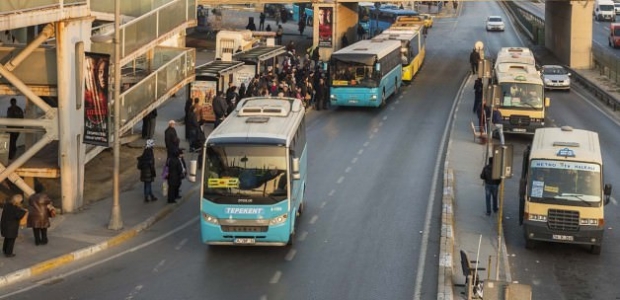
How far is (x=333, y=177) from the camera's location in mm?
30031

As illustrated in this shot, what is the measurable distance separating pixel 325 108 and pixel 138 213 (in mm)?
21110

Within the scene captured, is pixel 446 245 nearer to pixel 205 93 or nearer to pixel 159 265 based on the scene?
pixel 159 265

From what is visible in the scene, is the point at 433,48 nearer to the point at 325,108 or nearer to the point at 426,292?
the point at 325,108

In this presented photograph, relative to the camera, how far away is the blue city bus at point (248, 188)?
68.2ft

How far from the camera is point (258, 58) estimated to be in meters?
43.2

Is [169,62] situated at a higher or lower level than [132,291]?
higher

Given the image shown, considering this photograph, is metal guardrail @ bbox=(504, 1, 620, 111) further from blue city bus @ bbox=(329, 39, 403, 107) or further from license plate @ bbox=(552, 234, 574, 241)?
license plate @ bbox=(552, 234, 574, 241)

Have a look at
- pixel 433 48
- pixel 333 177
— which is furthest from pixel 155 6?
pixel 433 48

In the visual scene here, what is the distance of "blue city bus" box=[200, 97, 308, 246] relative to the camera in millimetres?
20781

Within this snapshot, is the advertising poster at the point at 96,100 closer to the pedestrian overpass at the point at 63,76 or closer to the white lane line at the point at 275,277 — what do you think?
the pedestrian overpass at the point at 63,76

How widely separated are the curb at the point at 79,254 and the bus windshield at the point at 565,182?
885 cm

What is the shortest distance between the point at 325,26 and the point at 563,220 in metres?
47.0

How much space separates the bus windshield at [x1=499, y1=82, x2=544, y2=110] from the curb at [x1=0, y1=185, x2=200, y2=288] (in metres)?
16.7

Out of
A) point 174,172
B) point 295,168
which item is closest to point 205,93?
point 174,172
